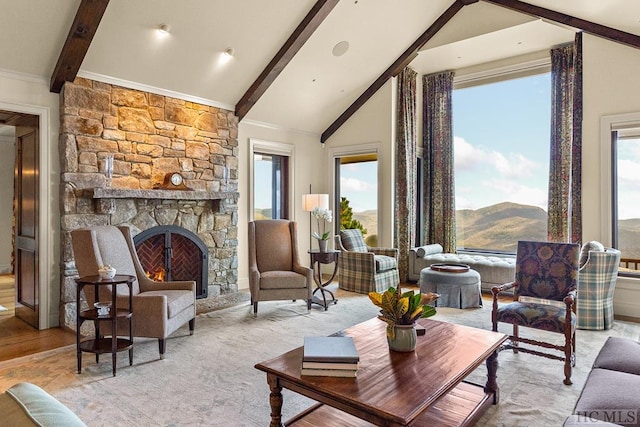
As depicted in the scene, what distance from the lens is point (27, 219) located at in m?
4.28

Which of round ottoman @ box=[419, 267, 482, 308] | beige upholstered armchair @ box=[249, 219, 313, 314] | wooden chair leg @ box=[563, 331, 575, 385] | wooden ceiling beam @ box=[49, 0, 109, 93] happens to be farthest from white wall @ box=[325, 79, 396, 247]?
wooden ceiling beam @ box=[49, 0, 109, 93]

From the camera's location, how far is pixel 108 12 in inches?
145

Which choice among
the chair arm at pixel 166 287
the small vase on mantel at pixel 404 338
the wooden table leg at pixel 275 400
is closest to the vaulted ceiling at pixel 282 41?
the chair arm at pixel 166 287

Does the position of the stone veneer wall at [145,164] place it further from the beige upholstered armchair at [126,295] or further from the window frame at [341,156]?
the window frame at [341,156]

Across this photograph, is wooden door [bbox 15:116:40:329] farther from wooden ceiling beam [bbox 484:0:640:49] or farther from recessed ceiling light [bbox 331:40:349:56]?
wooden ceiling beam [bbox 484:0:640:49]

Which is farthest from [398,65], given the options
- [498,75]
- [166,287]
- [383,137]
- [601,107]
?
[166,287]

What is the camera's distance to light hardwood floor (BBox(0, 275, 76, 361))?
3383 mm

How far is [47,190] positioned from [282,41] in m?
3.05


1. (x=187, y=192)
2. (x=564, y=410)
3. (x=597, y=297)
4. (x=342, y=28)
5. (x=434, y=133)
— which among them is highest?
(x=342, y=28)

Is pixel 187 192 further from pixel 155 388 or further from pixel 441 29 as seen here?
pixel 441 29

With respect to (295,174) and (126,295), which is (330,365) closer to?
(126,295)

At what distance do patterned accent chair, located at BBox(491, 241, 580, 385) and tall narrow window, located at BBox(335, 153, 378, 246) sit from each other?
3.38 meters

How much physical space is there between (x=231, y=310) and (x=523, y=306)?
3.11m

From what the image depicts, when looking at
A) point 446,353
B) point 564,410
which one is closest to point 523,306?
point 564,410
